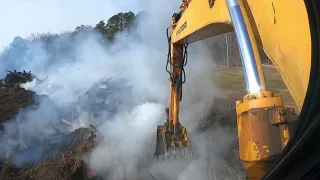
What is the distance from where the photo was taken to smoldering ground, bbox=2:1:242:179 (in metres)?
6.71

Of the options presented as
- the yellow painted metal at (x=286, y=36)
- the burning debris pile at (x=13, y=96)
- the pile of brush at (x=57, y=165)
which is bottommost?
the pile of brush at (x=57, y=165)

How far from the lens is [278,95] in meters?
1.57

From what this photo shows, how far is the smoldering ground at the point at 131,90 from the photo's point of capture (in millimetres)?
6715

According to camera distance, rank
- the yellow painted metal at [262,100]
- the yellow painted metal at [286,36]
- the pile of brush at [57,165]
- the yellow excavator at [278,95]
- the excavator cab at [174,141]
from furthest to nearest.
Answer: the pile of brush at [57,165], the excavator cab at [174,141], the yellow painted metal at [262,100], the yellow painted metal at [286,36], the yellow excavator at [278,95]

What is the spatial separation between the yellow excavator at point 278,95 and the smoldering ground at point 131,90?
4434mm

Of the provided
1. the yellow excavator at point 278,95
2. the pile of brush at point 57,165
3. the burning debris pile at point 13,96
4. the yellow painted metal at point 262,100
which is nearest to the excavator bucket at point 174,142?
the pile of brush at point 57,165

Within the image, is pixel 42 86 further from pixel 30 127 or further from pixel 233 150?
pixel 233 150

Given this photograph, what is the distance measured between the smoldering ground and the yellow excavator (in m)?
4.43

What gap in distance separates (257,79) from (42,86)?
14447 mm

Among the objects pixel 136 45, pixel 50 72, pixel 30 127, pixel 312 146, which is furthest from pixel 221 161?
pixel 50 72

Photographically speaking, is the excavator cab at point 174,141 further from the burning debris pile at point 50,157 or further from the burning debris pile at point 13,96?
the burning debris pile at point 13,96

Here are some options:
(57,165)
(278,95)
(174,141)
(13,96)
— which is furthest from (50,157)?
(278,95)

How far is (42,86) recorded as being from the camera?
48.3 ft

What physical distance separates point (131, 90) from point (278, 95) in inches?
394
